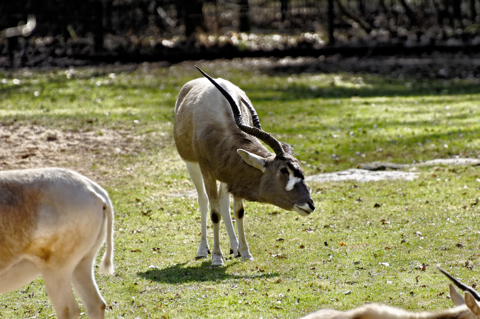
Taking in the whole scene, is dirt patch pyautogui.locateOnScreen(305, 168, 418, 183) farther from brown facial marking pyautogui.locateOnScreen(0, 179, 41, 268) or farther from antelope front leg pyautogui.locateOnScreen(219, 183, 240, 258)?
brown facial marking pyautogui.locateOnScreen(0, 179, 41, 268)

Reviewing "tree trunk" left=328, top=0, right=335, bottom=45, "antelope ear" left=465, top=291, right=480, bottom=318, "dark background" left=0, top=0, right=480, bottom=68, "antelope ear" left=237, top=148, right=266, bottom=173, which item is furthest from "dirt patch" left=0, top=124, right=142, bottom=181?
"tree trunk" left=328, top=0, right=335, bottom=45

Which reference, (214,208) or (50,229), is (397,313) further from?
(214,208)

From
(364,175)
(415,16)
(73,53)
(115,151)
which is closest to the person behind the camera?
(364,175)

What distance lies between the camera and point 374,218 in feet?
32.0

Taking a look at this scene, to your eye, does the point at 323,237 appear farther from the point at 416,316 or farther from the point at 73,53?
the point at 73,53

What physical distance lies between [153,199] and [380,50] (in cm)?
1787

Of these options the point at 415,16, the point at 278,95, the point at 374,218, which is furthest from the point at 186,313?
the point at 415,16

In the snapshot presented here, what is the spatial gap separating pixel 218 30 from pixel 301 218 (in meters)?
20.0

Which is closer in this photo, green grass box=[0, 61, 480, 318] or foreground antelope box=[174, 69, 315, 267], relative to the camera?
green grass box=[0, 61, 480, 318]

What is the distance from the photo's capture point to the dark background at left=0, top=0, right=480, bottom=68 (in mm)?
26047

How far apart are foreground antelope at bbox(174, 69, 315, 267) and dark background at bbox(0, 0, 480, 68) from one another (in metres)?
16.9

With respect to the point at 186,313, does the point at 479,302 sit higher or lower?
higher

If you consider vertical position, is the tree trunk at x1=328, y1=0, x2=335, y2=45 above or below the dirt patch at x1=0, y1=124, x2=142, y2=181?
above

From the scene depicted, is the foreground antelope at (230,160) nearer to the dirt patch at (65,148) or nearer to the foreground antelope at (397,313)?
the foreground antelope at (397,313)
